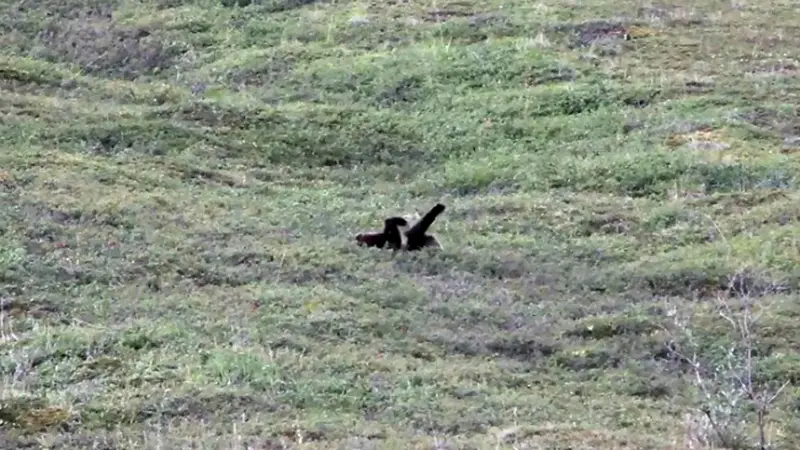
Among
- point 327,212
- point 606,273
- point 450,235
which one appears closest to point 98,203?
point 327,212

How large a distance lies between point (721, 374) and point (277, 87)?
57.0 feet

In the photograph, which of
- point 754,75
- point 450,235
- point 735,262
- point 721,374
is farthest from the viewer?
point 754,75

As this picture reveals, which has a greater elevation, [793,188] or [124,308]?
[124,308]

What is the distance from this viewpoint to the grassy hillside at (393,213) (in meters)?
10.1

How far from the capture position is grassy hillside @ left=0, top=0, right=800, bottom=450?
33.1ft

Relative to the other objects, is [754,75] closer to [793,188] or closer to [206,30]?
[793,188]

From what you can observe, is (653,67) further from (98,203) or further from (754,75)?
(98,203)

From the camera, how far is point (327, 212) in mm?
19203

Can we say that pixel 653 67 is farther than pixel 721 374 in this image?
Yes

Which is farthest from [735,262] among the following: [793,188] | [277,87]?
[277,87]

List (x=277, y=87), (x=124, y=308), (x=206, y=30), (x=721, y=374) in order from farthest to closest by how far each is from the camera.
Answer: (x=206, y=30), (x=277, y=87), (x=124, y=308), (x=721, y=374)

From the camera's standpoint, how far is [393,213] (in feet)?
63.0

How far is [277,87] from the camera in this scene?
27.4m

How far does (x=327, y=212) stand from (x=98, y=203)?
3427 mm
